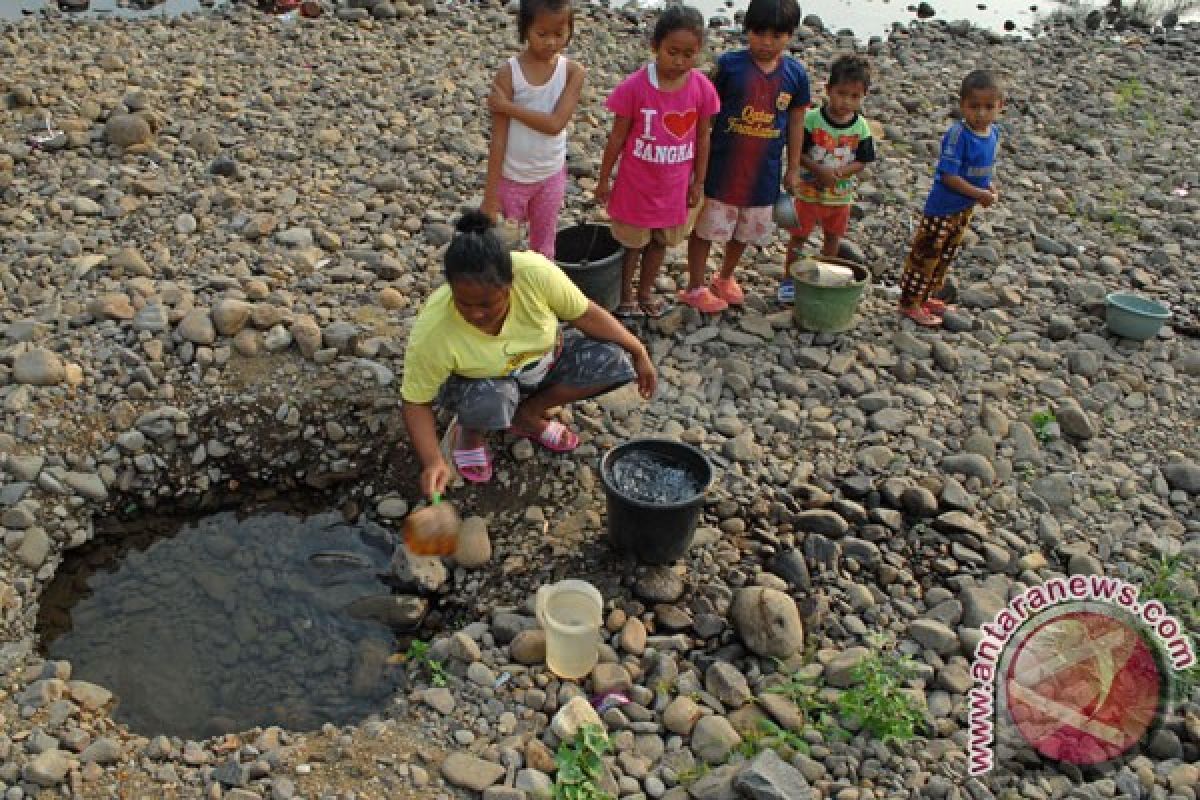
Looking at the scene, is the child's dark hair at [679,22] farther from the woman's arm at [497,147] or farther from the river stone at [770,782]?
the river stone at [770,782]

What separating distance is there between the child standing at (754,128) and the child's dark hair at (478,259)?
5.17 ft

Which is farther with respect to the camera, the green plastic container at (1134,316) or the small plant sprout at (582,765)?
the green plastic container at (1134,316)

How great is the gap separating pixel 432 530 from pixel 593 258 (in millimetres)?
1699

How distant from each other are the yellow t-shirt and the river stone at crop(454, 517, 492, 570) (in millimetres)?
521

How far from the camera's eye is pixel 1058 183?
627cm

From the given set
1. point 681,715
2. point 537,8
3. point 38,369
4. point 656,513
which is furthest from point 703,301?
point 38,369

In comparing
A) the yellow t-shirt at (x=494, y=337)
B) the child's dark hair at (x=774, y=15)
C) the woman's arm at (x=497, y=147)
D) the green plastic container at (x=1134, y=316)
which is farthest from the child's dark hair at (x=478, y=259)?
the green plastic container at (x=1134, y=316)

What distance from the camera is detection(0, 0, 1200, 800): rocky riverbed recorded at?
109 inches

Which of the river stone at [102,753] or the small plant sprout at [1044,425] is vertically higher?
the small plant sprout at [1044,425]

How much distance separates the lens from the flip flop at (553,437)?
3697 mm

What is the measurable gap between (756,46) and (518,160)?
1.06 meters

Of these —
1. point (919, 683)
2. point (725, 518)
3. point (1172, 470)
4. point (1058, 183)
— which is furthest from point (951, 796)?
point (1058, 183)

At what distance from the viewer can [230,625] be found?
327cm

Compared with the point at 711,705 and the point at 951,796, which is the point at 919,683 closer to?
the point at 951,796
